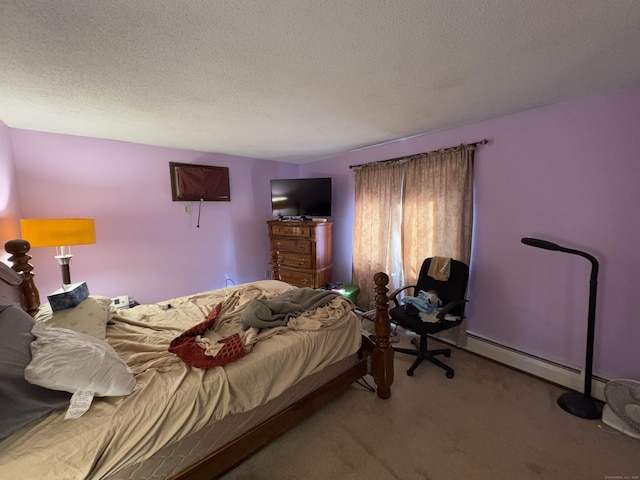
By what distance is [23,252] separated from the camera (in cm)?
173

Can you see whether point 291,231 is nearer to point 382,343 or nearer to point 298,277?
point 298,277

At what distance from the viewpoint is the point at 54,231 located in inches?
84.7

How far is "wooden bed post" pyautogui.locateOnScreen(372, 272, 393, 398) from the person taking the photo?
1.95m

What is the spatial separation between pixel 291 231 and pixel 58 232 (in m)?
2.43

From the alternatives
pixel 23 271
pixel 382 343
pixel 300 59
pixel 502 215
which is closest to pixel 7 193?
pixel 23 271

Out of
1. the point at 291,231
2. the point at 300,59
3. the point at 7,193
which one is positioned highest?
the point at 300,59

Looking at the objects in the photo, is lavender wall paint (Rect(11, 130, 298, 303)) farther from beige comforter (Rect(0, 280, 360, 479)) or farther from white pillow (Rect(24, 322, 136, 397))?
white pillow (Rect(24, 322, 136, 397))

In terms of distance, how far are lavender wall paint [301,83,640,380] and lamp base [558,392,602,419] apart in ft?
0.97

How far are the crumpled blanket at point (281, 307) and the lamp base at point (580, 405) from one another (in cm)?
190

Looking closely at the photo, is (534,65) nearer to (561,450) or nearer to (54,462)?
(561,450)

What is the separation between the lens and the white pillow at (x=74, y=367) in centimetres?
103

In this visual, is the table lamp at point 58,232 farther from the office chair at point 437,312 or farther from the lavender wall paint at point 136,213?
the office chair at point 437,312

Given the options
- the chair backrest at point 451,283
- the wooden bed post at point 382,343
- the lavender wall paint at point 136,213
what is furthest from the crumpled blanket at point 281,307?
the lavender wall paint at point 136,213

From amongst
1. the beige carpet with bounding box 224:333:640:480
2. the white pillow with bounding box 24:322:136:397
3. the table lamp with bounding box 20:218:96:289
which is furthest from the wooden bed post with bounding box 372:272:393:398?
the table lamp with bounding box 20:218:96:289
